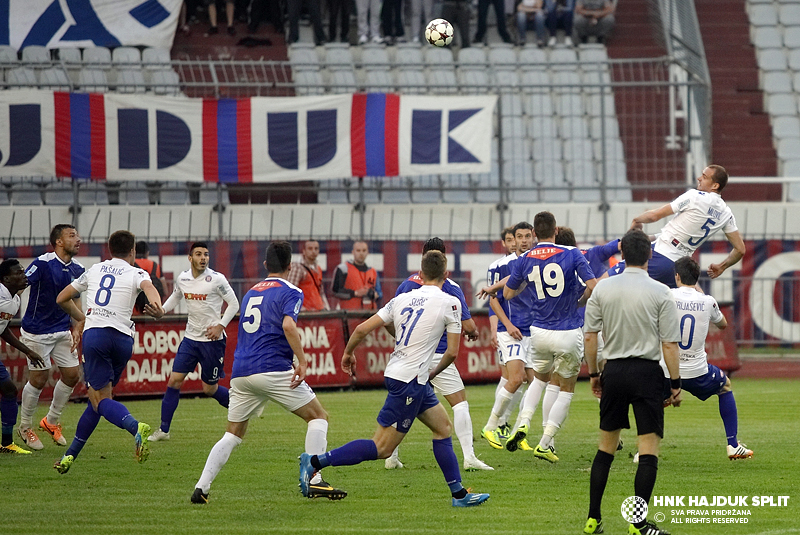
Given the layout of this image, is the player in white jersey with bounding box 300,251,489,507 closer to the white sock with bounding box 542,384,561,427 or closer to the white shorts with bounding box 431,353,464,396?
the white shorts with bounding box 431,353,464,396

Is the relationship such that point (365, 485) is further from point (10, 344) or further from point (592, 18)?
point (592, 18)

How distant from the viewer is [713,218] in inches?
432

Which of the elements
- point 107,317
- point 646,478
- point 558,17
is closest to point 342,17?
point 558,17

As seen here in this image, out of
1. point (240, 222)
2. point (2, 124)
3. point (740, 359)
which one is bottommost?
point (740, 359)

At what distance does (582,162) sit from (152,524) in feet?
57.4

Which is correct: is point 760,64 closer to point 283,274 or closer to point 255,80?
point 255,80

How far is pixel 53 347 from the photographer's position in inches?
469

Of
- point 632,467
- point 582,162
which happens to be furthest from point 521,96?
point 632,467

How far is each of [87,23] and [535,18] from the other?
10955 millimetres

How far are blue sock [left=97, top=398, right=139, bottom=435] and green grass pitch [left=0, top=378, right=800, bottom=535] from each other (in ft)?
1.54

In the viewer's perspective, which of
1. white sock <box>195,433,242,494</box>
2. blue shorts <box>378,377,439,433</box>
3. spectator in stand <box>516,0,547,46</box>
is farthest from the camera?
spectator in stand <box>516,0,547,46</box>

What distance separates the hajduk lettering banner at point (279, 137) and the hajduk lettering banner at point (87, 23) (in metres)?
4.30

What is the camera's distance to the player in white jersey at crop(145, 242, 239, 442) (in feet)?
40.0

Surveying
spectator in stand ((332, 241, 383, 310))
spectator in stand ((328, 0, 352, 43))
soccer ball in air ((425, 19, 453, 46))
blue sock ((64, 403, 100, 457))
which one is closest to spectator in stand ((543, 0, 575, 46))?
spectator in stand ((328, 0, 352, 43))
